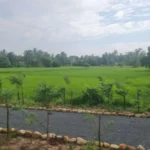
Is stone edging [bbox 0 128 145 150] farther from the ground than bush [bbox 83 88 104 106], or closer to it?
closer to it

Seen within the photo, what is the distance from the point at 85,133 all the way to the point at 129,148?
7.91ft

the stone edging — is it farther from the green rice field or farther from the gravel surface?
the green rice field

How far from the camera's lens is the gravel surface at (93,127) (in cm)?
889

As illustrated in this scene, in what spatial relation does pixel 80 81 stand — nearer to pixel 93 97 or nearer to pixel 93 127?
pixel 93 97

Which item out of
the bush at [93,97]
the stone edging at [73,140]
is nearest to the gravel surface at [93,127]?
the stone edging at [73,140]

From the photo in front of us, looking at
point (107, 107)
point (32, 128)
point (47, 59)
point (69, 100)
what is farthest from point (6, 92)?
point (47, 59)

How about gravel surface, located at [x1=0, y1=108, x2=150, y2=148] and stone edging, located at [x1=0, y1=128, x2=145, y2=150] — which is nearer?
stone edging, located at [x1=0, y1=128, x2=145, y2=150]

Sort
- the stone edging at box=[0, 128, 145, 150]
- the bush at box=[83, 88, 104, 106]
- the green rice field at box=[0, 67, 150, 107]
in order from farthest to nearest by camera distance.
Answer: the green rice field at box=[0, 67, 150, 107]
the bush at box=[83, 88, 104, 106]
the stone edging at box=[0, 128, 145, 150]

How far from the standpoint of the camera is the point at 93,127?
32.4ft

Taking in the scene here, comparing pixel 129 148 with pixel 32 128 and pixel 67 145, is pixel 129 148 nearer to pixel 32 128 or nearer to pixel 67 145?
pixel 67 145

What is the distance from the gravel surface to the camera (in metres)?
8.89

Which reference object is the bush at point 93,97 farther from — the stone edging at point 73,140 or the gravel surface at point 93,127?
the stone edging at point 73,140

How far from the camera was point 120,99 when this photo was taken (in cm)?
1655

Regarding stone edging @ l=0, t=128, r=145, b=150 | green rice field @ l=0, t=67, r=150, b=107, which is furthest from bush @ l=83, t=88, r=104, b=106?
stone edging @ l=0, t=128, r=145, b=150
